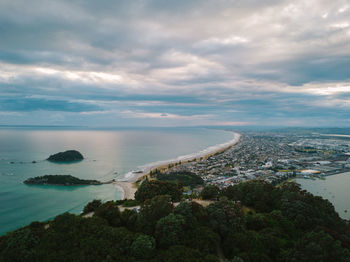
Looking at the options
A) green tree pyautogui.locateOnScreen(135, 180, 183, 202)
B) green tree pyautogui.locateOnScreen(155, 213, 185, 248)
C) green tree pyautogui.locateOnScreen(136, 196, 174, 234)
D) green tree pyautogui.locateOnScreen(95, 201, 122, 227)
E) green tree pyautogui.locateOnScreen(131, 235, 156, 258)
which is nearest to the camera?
green tree pyautogui.locateOnScreen(131, 235, 156, 258)

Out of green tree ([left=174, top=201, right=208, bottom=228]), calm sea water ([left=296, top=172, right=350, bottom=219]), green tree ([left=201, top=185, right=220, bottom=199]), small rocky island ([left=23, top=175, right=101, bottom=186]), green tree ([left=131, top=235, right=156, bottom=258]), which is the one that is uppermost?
green tree ([left=174, top=201, right=208, bottom=228])

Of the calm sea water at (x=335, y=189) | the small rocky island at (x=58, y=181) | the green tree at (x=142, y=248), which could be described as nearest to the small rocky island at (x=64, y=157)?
the small rocky island at (x=58, y=181)

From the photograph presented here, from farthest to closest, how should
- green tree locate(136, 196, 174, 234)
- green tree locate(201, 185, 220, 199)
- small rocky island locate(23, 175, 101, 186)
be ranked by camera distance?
1. small rocky island locate(23, 175, 101, 186)
2. green tree locate(201, 185, 220, 199)
3. green tree locate(136, 196, 174, 234)

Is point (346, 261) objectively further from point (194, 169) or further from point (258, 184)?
point (194, 169)

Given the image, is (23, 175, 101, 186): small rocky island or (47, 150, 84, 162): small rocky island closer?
(23, 175, 101, 186): small rocky island

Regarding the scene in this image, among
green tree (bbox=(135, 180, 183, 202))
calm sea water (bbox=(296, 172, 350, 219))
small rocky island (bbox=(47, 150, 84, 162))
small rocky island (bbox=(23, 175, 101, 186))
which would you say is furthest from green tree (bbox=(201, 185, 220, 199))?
small rocky island (bbox=(47, 150, 84, 162))

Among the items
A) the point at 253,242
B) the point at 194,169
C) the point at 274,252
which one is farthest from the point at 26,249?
the point at 194,169

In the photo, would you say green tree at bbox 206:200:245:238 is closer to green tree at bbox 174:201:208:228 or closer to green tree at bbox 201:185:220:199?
green tree at bbox 174:201:208:228
